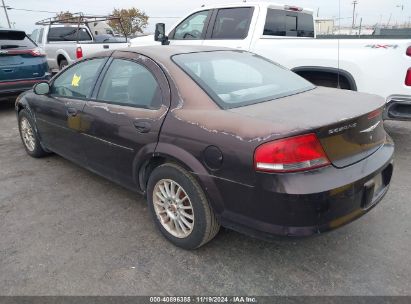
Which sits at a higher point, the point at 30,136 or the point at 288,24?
the point at 288,24

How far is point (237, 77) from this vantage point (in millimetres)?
3168

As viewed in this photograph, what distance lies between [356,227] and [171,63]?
204 centimetres

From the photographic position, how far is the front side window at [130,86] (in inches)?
118

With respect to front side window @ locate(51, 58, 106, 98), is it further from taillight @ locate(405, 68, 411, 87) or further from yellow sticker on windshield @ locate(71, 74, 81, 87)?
taillight @ locate(405, 68, 411, 87)

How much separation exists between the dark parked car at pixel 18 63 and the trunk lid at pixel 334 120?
6340mm

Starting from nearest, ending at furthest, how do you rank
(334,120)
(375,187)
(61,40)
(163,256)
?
(334,120), (375,187), (163,256), (61,40)

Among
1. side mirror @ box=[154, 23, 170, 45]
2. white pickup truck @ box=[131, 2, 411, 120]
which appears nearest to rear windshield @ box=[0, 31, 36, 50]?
side mirror @ box=[154, 23, 170, 45]

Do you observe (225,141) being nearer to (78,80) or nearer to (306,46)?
(78,80)

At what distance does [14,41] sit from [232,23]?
181 inches

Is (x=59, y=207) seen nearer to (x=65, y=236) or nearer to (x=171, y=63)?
(x=65, y=236)

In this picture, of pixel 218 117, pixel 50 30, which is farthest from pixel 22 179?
pixel 50 30

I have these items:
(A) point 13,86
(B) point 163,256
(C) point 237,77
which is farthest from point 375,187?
(A) point 13,86

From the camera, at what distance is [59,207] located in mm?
3615

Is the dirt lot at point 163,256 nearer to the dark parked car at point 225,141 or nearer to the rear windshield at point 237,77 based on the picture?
the dark parked car at point 225,141
